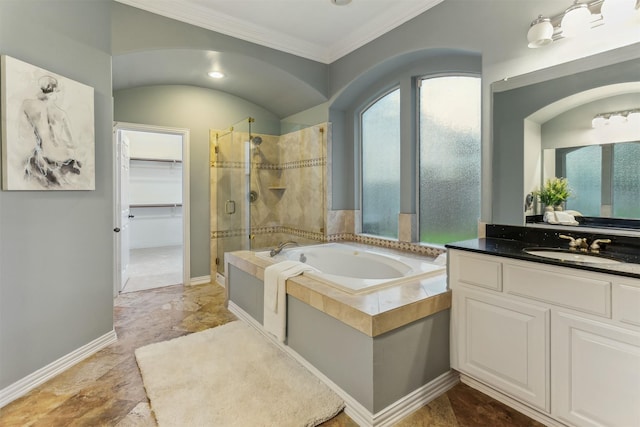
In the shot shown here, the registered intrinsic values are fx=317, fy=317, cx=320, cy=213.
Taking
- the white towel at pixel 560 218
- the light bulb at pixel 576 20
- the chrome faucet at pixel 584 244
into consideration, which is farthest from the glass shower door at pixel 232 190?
the light bulb at pixel 576 20

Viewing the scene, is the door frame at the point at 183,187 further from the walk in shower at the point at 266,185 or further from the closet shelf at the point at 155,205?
the closet shelf at the point at 155,205

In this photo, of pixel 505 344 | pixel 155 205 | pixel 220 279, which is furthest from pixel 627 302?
pixel 155 205

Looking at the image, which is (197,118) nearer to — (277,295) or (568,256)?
(277,295)

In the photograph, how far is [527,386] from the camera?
161 centimetres

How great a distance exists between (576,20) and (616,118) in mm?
580

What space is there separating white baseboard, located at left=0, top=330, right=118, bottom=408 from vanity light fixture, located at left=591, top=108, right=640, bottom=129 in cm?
359

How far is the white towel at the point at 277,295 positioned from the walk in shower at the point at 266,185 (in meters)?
1.28

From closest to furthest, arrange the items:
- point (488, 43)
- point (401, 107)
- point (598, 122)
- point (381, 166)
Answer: point (598, 122)
point (488, 43)
point (401, 107)
point (381, 166)

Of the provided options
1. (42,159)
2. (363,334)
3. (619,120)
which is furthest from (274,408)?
(619,120)

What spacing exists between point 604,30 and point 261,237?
3.21m

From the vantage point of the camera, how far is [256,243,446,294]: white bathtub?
2.06 m

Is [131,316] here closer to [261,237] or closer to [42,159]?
[261,237]

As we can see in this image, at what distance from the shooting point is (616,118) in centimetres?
171

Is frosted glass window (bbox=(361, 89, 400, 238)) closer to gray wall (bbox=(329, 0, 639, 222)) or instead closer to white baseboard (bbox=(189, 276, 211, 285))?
gray wall (bbox=(329, 0, 639, 222))
